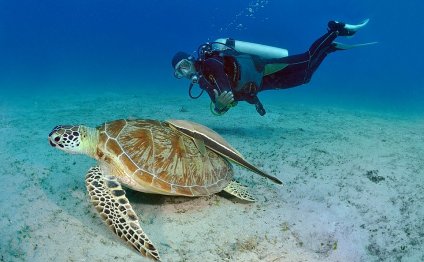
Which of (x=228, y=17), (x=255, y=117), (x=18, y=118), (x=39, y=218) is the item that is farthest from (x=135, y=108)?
(x=228, y=17)

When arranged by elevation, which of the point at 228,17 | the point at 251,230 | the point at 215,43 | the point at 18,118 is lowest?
the point at 18,118

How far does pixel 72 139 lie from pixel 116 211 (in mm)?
1046

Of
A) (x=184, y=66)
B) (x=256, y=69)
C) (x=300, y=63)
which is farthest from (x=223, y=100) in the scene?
(x=300, y=63)

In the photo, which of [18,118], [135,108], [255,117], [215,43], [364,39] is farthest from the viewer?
[364,39]

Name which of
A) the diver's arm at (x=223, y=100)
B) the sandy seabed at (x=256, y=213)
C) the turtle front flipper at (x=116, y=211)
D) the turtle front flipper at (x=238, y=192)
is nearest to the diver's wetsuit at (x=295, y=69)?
the diver's arm at (x=223, y=100)

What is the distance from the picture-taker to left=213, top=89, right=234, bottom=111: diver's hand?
19.1 feet

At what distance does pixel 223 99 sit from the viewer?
232 inches

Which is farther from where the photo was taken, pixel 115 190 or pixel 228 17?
pixel 228 17

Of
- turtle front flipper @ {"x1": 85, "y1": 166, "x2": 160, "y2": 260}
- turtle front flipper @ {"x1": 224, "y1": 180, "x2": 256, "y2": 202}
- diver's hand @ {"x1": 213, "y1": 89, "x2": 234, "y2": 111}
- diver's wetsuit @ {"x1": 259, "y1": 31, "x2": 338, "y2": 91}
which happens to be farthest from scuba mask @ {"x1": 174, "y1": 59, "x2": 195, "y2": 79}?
turtle front flipper @ {"x1": 85, "y1": 166, "x2": 160, "y2": 260}

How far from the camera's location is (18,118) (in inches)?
364

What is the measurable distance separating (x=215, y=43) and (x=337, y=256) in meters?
5.39

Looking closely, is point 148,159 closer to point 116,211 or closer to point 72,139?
point 116,211

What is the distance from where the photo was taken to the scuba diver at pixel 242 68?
241 inches

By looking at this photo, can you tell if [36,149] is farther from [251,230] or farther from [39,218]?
[251,230]
